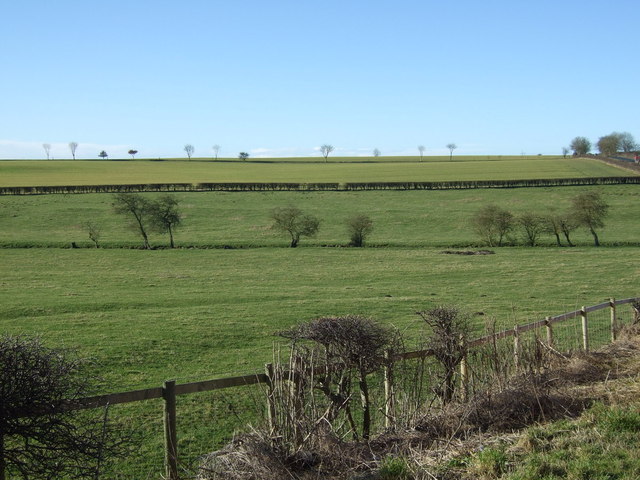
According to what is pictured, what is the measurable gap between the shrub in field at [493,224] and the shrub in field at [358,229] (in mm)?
10844

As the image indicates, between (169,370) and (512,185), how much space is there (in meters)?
87.7

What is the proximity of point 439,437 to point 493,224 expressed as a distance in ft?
183

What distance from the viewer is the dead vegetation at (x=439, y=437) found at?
7426 millimetres

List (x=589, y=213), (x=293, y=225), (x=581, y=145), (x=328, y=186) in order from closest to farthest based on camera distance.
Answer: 1. (x=589, y=213)
2. (x=293, y=225)
3. (x=328, y=186)
4. (x=581, y=145)

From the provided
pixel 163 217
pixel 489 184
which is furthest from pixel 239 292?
pixel 489 184

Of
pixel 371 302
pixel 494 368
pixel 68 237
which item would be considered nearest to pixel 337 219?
pixel 68 237

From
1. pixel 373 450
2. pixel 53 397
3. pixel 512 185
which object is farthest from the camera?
pixel 512 185

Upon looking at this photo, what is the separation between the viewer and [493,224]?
61906mm

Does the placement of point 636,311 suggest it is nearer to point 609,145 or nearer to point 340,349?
point 340,349

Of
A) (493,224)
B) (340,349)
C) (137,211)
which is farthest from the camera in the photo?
(137,211)

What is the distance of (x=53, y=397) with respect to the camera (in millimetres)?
6840

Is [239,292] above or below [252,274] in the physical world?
above

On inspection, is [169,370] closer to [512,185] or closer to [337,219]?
[337,219]

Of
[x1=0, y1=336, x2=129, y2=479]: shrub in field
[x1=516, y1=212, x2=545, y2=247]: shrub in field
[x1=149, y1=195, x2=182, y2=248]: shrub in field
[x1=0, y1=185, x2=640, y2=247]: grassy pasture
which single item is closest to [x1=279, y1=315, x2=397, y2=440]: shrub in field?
[x1=0, y1=336, x2=129, y2=479]: shrub in field
